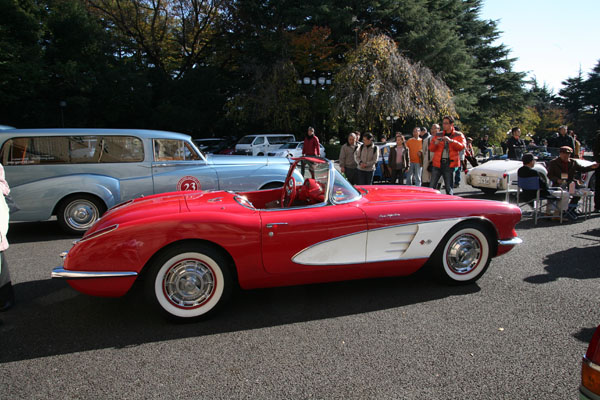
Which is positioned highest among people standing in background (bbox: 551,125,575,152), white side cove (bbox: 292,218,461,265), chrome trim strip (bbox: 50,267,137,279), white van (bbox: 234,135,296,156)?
white van (bbox: 234,135,296,156)

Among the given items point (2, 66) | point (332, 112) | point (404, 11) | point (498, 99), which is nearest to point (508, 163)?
point (332, 112)

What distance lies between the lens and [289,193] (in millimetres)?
4684

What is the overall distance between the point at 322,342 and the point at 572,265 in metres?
3.69

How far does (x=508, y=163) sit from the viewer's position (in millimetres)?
11047

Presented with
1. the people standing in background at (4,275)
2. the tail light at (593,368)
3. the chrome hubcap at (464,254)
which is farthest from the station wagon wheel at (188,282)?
the tail light at (593,368)

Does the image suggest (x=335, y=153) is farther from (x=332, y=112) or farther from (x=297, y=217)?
(x=297, y=217)

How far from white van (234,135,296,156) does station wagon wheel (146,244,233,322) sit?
21.7 meters

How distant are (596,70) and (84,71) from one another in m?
63.8

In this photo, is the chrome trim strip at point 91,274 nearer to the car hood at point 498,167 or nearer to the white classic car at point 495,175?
the white classic car at point 495,175

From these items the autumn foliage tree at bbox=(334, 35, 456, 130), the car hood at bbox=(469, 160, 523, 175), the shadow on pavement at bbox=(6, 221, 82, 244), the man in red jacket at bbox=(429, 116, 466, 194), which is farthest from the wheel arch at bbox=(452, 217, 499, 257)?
the autumn foliage tree at bbox=(334, 35, 456, 130)

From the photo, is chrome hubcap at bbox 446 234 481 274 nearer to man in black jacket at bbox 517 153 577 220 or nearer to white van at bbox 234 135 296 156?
man in black jacket at bbox 517 153 577 220

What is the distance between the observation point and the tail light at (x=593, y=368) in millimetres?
1689

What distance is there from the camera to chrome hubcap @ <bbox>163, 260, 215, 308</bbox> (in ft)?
11.5

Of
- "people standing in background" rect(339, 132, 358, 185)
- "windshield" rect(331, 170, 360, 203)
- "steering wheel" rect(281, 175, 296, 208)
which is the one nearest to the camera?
"windshield" rect(331, 170, 360, 203)
